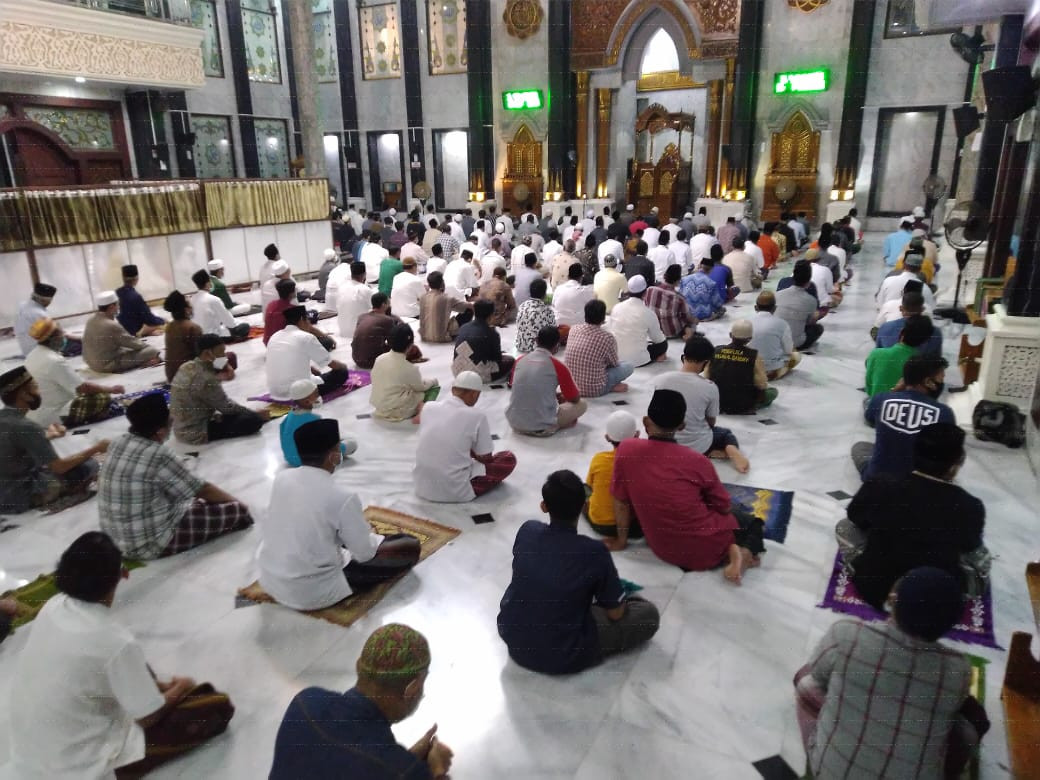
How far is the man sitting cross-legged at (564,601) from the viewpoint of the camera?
2320 mm

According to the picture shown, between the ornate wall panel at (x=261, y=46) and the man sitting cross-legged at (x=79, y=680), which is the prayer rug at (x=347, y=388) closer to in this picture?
the man sitting cross-legged at (x=79, y=680)

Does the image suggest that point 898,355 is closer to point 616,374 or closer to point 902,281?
point 616,374

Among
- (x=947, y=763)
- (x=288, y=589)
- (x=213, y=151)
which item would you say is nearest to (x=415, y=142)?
(x=213, y=151)

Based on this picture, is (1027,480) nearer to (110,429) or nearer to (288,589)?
(288,589)

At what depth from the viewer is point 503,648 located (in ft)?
8.77

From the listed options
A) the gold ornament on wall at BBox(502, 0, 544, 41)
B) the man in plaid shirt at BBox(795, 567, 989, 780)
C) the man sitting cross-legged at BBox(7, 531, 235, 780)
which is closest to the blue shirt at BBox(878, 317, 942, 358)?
the man in plaid shirt at BBox(795, 567, 989, 780)

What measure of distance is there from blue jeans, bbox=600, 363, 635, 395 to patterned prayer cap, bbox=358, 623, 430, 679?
399cm

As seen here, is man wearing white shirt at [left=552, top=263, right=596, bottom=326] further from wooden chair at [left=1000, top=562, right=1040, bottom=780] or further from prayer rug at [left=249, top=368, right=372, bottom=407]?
wooden chair at [left=1000, top=562, right=1040, bottom=780]

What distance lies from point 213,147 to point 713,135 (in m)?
10.8

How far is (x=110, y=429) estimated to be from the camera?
5.05 metres

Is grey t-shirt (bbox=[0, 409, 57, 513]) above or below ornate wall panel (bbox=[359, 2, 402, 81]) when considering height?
below

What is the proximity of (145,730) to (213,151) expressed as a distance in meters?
16.2

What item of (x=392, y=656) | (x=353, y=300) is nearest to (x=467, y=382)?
(x=392, y=656)

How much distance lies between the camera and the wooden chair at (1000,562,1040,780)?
2059 mm
